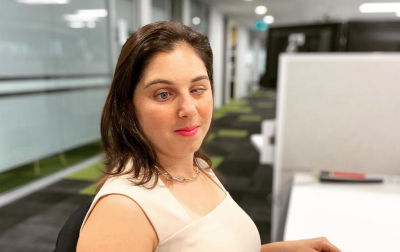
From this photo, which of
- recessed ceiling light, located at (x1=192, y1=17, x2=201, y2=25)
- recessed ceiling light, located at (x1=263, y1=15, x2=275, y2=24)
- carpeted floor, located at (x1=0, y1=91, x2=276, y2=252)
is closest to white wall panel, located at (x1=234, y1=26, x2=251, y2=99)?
recessed ceiling light, located at (x1=263, y1=15, x2=275, y2=24)

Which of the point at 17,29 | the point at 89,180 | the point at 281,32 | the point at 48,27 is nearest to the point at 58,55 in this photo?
the point at 48,27

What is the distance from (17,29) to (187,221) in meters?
2.60

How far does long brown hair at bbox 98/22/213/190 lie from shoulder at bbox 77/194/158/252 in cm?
6

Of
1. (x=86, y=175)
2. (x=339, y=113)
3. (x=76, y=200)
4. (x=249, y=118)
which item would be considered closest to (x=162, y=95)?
(x=339, y=113)

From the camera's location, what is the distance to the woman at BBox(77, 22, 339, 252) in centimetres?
55

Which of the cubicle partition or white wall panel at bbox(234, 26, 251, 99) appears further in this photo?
white wall panel at bbox(234, 26, 251, 99)

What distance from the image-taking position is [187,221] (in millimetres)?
609

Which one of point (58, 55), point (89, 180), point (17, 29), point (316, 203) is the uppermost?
point (17, 29)

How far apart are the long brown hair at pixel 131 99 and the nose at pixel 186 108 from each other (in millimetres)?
97

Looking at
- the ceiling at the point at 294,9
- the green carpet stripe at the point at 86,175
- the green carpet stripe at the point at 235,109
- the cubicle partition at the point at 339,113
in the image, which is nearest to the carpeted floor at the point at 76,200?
the green carpet stripe at the point at 86,175

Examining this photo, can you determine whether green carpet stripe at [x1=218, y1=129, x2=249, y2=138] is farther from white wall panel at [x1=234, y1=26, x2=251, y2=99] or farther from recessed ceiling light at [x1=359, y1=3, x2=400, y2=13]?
white wall panel at [x1=234, y1=26, x2=251, y2=99]

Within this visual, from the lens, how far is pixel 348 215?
104cm

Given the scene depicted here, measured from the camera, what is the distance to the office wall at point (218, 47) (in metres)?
7.55

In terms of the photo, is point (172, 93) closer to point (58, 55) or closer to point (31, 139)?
point (31, 139)
